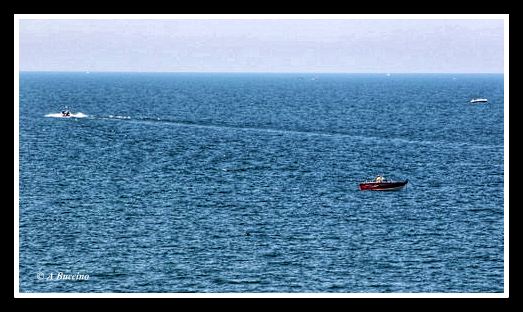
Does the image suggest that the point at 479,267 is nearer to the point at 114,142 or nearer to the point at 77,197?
the point at 77,197

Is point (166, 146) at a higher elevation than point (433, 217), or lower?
higher

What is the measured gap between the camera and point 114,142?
172 meters

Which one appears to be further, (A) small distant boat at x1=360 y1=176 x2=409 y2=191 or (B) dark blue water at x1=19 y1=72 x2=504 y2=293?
(A) small distant boat at x1=360 y1=176 x2=409 y2=191

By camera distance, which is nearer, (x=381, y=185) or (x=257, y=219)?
(x=257, y=219)

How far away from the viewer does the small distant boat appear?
118625 millimetres

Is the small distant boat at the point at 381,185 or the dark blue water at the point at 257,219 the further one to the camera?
the small distant boat at the point at 381,185

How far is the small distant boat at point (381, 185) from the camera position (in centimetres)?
11862

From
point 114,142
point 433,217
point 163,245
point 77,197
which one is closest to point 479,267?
point 433,217

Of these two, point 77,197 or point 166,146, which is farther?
point 166,146

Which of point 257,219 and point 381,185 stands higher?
point 381,185

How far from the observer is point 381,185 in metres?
119
